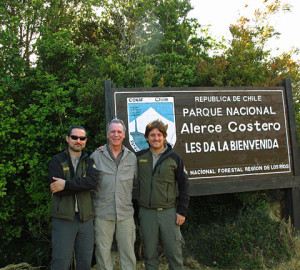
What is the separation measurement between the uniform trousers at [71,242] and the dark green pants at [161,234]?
0.63 meters

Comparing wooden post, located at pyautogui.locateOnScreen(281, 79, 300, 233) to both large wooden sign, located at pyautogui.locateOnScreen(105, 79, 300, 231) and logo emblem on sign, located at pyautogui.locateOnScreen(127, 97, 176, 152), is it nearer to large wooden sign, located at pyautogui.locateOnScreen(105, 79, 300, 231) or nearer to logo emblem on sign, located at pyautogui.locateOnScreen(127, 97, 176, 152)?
large wooden sign, located at pyautogui.locateOnScreen(105, 79, 300, 231)

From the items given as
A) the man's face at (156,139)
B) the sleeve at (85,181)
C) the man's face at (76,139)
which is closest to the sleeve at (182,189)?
the man's face at (156,139)

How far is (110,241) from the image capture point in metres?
3.13

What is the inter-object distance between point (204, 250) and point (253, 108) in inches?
106

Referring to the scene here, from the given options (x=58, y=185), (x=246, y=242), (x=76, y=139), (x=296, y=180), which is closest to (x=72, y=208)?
(x=58, y=185)

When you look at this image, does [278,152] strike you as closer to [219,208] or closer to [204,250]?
[219,208]

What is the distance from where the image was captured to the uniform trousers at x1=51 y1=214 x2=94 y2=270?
9.64 ft

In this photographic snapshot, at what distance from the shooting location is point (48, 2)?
9062 millimetres

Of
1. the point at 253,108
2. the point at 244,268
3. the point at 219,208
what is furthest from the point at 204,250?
the point at 253,108

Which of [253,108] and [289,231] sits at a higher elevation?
[253,108]

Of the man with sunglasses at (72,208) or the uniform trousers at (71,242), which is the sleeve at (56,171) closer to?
the man with sunglasses at (72,208)

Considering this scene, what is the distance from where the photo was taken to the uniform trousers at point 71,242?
2.94 meters

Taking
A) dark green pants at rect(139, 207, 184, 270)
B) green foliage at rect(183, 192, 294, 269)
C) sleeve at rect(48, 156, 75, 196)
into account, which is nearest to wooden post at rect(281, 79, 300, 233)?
green foliage at rect(183, 192, 294, 269)

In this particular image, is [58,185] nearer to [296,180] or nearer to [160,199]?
[160,199]
